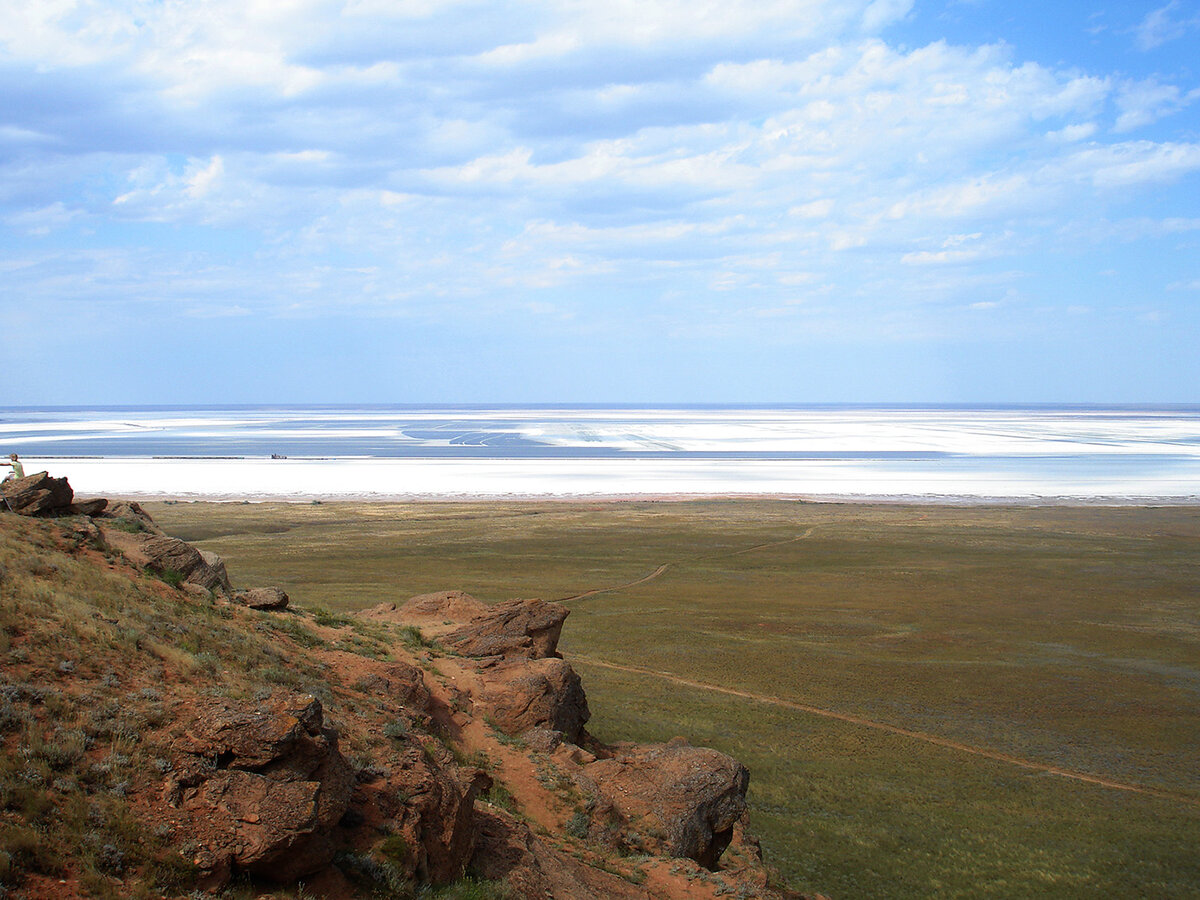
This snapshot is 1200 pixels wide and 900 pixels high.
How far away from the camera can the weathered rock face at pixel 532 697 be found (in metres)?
14.2

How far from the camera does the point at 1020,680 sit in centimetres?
2242

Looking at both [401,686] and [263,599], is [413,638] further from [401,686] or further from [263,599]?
[401,686]

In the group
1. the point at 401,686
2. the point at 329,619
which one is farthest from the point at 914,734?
the point at 329,619

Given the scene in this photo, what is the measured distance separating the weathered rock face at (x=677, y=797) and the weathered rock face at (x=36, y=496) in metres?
10.3

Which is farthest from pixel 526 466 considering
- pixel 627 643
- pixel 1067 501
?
pixel 627 643

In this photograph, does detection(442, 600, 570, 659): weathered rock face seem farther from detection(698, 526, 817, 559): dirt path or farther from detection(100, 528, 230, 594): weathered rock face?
detection(698, 526, 817, 559): dirt path

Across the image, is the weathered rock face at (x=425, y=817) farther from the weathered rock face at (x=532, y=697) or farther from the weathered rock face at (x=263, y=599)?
the weathered rock face at (x=263, y=599)

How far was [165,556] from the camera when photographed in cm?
1493

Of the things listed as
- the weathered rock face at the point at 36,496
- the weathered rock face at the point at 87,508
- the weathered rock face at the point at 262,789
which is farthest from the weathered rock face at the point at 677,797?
the weathered rock face at the point at 87,508

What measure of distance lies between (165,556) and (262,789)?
8977 millimetres

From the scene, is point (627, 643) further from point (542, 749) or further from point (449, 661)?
point (542, 749)

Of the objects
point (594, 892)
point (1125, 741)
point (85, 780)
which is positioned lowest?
point (1125, 741)

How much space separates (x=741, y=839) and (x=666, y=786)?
4.78ft

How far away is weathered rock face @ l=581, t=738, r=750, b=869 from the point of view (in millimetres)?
11391
